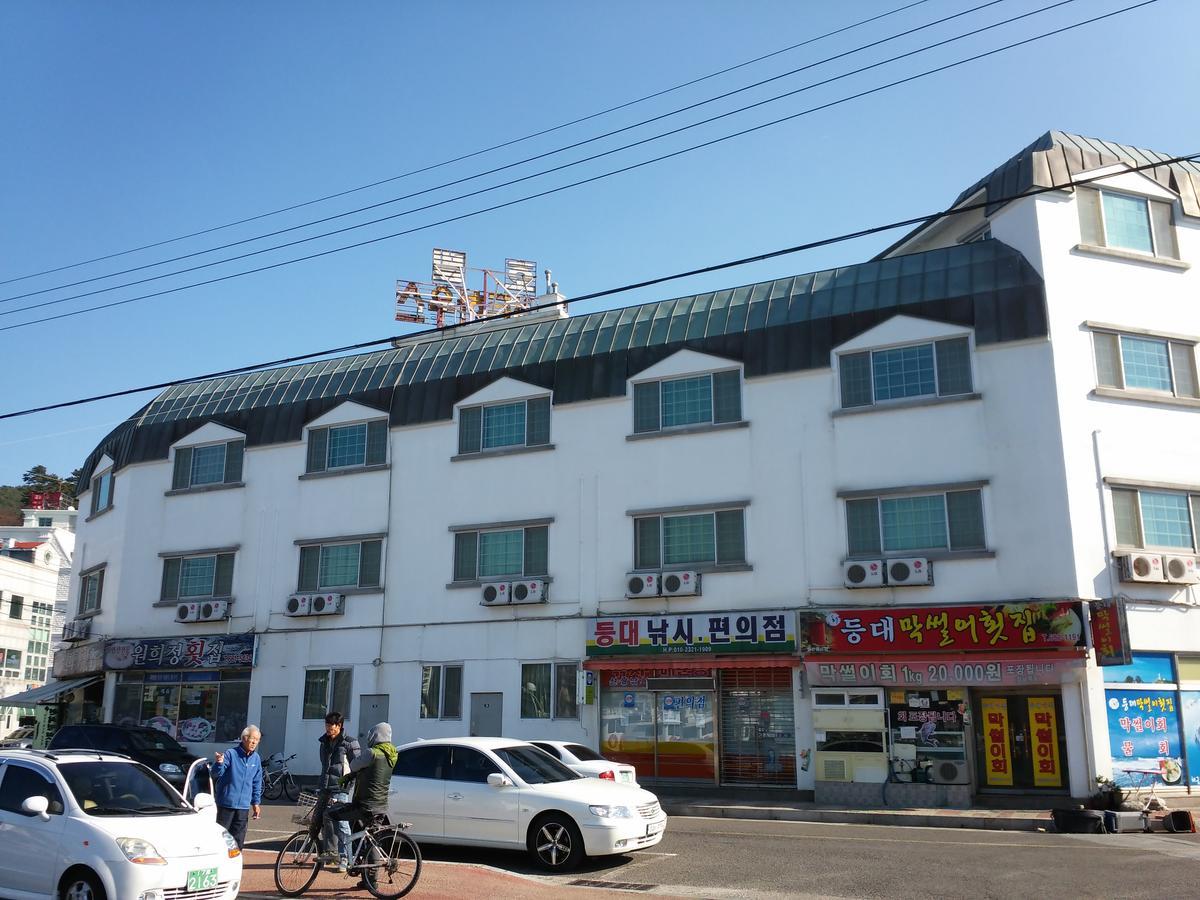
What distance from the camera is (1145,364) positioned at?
22234 millimetres

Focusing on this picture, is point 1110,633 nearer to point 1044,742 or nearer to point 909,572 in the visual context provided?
point 1044,742

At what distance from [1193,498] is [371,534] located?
1946 cm

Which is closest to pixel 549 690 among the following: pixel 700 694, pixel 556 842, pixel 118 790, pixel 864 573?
pixel 700 694

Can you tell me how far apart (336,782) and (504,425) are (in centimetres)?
1596

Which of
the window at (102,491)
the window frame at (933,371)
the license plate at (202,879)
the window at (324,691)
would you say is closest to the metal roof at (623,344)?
the window frame at (933,371)

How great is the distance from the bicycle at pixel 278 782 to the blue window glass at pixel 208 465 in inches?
360

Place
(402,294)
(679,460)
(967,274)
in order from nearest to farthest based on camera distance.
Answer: (967,274), (679,460), (402,294)

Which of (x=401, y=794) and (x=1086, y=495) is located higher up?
(x=1086, y=495)

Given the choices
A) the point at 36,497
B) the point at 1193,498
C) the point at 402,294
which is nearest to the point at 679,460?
the point at 1193,498

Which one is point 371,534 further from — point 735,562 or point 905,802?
point 905,802

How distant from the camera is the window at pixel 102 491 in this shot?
34.1 meters

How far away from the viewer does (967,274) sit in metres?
23.0

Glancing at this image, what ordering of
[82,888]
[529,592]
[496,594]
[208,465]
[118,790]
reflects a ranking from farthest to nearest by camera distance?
[208,465] → [496,594] → [529,592] → [118,790] → [82,888]

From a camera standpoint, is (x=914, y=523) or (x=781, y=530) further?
(x=781, y=530)
